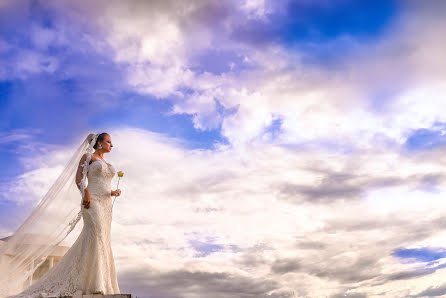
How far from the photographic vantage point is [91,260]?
1248 cm

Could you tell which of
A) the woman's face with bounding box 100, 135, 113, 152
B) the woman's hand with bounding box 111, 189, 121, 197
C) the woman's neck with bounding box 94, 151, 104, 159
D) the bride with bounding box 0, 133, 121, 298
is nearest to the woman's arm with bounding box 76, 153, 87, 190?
the bride with bounding box 0, 133, 121, 298

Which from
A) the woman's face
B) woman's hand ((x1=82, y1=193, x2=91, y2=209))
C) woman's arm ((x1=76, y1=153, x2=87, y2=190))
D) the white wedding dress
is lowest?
the white wedding dress

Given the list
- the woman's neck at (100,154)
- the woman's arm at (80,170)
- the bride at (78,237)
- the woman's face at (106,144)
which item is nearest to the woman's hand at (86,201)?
the bride at (78,237)

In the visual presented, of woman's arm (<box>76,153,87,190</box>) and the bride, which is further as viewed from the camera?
woman's arm (<box>76,153,87,190</box>)

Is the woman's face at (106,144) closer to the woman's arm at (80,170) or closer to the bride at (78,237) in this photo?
the bride at (78,237)

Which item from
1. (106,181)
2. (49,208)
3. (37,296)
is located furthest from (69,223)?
(37,296)

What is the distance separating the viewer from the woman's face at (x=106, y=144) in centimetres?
1391

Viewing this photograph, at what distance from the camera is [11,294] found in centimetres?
1259

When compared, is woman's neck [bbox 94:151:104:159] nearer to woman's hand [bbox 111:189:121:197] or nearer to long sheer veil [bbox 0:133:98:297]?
long sheer veil [bbox 0:133:98:297]

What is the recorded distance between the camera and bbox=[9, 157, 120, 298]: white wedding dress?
39.7ft

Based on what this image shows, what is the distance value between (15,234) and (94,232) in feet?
8.64

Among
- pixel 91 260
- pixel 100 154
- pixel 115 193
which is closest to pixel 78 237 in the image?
pixel 91 260

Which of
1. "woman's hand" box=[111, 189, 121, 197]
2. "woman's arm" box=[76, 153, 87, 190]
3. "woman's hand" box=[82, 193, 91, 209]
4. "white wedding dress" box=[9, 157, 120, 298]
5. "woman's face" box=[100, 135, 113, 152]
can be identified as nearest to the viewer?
"white wedding dress" box=[9, 157, 120, 298]

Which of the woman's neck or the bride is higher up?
the woman's neck
